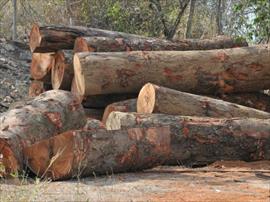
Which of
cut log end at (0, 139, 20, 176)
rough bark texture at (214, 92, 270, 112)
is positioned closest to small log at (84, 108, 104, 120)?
rough bark texture at (214, 92, 270, 112)

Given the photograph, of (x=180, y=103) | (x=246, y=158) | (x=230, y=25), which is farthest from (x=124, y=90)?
(x=230, y=25)

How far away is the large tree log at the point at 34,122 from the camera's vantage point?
19.6 feet

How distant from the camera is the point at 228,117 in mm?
7848

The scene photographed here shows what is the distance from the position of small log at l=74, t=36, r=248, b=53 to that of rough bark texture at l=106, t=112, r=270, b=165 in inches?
81.5

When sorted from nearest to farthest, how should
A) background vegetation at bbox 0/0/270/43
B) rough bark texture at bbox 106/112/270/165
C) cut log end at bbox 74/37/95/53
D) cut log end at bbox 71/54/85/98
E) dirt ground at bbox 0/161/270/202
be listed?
dirt ground at bbox 0/161/270/202 → rough bark texture at bbox 106/112/270/165 → cut log end at bbox 71/54/85/98 → cut log end at bbox 74/37/95/53 → background vegetation at bbox 0/0/270/43

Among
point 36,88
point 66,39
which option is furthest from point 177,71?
point 36,88

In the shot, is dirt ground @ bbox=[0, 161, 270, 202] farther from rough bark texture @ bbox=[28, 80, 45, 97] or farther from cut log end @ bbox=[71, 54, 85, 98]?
rough bark texture @ bbox=[28, 80, 45, 97]

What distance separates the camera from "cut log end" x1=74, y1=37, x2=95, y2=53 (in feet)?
29.3

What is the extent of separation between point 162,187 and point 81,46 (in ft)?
13.5

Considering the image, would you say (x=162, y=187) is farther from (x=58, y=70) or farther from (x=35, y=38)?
(x=35, y=38)

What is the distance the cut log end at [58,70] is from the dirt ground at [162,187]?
2.99 metres

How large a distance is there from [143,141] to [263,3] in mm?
3197

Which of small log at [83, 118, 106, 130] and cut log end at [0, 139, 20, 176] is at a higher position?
small log at [83, 118, 106, 130]

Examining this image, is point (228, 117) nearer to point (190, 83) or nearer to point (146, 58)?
point (190, 83)
